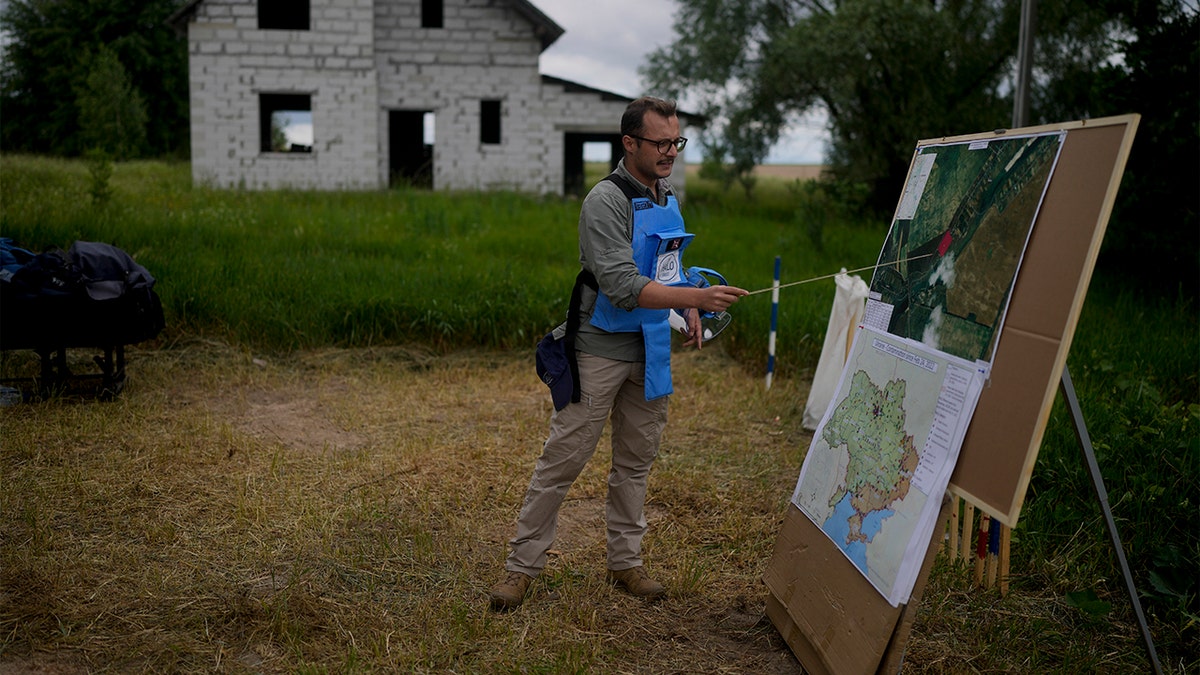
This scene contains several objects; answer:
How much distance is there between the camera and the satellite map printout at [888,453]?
3.01m

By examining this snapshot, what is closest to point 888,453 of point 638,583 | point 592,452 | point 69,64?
point 592,452

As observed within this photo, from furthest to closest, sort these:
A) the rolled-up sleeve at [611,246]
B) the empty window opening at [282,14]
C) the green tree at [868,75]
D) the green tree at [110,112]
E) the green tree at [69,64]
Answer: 1. the green tree at [69,64]
2. the green tree at [110,112]
3. the empty window opening at [282,14]
4. the green tree at [868,75]
5. the rolled-up sleeve at [611,246]

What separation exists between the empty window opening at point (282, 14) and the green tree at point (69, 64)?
58.4ft

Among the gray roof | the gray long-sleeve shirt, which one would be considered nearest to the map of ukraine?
the gray long-sleeve shirt

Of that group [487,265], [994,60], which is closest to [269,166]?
[487,265]

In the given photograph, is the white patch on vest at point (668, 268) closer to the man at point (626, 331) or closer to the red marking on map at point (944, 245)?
the man at point (626, 331)

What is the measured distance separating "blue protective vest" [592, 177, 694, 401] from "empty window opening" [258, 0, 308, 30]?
17.7 metres

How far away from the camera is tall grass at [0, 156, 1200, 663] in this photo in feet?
15.1

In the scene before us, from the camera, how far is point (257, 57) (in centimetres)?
1853

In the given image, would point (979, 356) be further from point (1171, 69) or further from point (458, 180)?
point (458, 180)

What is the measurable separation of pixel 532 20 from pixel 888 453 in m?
17.7

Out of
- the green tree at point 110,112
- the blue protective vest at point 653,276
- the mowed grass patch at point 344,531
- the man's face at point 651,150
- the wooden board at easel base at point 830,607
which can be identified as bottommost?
the mowed grass patch at point 344,531

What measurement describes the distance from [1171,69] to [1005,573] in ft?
26.0

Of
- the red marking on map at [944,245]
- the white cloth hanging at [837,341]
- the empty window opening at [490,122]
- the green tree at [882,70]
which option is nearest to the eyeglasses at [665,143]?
the red marking on map at [944,245]
